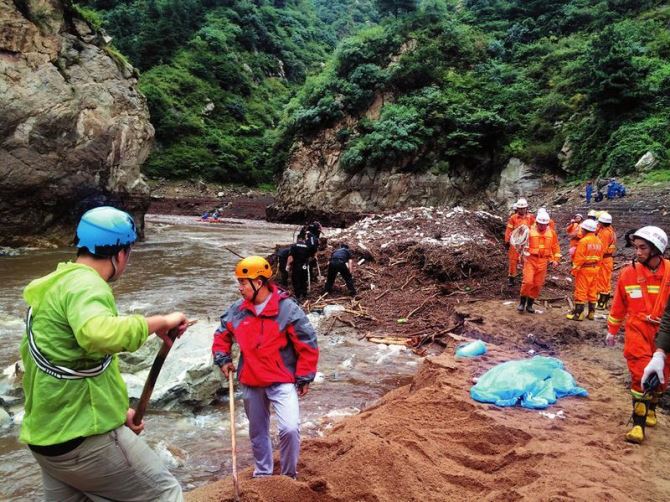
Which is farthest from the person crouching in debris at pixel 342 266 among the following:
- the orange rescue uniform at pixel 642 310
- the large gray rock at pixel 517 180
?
the large gray rock at pixel 517 180

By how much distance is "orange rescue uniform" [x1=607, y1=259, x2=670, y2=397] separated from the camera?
422 centimetres

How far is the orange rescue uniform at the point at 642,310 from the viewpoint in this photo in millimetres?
4223

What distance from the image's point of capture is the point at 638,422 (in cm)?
412

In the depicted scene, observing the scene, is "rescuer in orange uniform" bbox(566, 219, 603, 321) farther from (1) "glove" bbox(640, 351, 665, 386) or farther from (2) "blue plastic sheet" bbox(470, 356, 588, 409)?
(1) "glove" bbox(640, 351, 665, 386)

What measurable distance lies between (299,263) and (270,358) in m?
7.53

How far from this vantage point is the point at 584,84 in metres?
23.7

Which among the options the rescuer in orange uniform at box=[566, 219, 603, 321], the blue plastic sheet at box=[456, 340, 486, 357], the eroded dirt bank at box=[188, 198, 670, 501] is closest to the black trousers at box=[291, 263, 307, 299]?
the eroded dirt bank at box=[188, 198, 670, 501]

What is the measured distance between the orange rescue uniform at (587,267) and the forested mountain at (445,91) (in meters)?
14.0

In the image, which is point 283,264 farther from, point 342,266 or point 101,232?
point 101,232

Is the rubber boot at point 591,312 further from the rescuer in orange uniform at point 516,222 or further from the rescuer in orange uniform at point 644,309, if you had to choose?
the rescuer in orange uniform at point 644,309

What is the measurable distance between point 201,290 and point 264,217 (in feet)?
80.6

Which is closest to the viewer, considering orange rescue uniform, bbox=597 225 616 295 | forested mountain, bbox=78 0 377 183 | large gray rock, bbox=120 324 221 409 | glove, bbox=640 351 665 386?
glove, bbox=640 351 665 386

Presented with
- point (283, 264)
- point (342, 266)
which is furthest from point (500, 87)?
point (342, 266)

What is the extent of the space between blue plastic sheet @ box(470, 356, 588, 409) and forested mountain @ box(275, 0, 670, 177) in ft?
61.9
